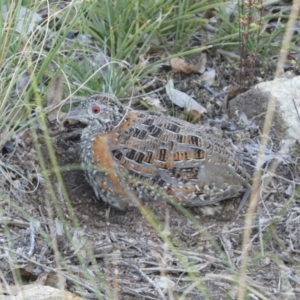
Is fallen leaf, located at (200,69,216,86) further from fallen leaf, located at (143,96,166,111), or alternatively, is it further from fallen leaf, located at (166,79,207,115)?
fallen leaf, located at (143,96,166,111)

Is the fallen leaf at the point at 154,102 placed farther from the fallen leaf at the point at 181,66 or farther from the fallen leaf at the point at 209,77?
the fallen leaf at the point at 209,77

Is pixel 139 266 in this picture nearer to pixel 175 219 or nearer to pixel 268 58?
pixel 175 219

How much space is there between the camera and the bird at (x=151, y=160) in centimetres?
491

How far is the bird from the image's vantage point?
491 cm

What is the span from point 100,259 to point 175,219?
683 millimetres

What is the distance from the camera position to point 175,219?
4.94 meters

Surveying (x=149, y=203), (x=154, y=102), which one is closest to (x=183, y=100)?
(x=154, y=102)

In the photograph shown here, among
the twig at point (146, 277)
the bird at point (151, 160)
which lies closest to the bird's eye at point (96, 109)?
the bird at point (151, 160)

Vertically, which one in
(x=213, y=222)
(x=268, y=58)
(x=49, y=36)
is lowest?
(x=213, y=222)

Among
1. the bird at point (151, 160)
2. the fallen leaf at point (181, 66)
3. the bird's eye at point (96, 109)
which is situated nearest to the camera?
the bird at point (151, 160)

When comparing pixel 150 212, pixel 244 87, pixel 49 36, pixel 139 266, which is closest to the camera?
pixel 139 266

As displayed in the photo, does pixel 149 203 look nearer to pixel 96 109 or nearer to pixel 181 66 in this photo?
pixel 96 109

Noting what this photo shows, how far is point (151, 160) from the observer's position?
16.1 ft

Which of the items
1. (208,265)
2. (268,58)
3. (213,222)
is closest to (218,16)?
(268,58)
